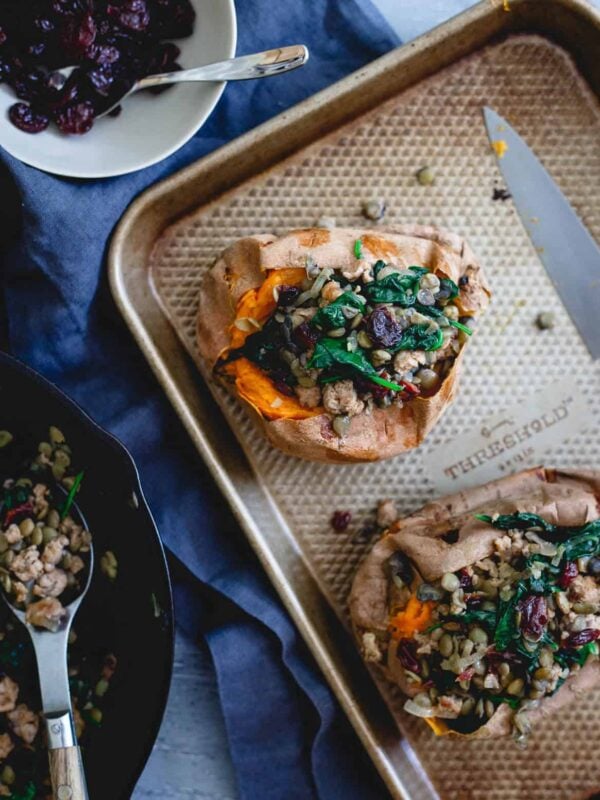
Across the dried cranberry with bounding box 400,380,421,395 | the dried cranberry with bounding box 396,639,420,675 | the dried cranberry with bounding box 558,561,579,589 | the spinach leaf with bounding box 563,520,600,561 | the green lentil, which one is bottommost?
the dried cranberry with bounding box 396,639,420,675

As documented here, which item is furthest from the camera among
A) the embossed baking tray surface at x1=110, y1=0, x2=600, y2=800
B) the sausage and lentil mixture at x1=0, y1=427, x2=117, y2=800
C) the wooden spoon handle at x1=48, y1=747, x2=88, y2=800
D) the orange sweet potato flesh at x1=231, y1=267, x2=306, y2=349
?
the embossed baking tray surface at x1=110, y1=0, x2=600, y2=800

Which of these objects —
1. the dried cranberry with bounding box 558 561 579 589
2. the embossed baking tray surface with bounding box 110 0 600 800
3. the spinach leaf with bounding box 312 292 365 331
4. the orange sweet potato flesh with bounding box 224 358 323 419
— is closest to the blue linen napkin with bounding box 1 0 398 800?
the embossed baking tray surface with bounding box 110 0 600 800

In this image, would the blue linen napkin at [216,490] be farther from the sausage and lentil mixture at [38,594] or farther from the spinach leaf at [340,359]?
the spinach leaf at [340,359]

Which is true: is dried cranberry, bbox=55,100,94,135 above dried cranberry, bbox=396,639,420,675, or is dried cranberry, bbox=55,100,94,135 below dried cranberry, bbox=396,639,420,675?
above

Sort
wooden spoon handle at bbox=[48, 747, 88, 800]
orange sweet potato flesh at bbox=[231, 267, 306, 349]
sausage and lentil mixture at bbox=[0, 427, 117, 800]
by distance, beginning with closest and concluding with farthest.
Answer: wooden spoon handle at bbox=[48, 747, 88, 800], orange sweet potato flesh at bbox=[231, 267, 306, 349], sausage and lentil mixture at bbox=[0, 427, 117, 800]

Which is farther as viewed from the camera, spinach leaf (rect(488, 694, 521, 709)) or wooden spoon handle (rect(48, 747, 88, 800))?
spinach leaf (rect(488, 694, 521, 709))

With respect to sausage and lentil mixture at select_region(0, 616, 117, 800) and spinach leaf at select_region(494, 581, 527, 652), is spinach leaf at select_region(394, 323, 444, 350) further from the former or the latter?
sausage and lentil mixture at select_region(0, 616, 117, 800)

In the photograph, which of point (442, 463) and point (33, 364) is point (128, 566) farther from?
point (442, 463)

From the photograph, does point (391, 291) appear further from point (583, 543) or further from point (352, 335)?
point (583, 543)
